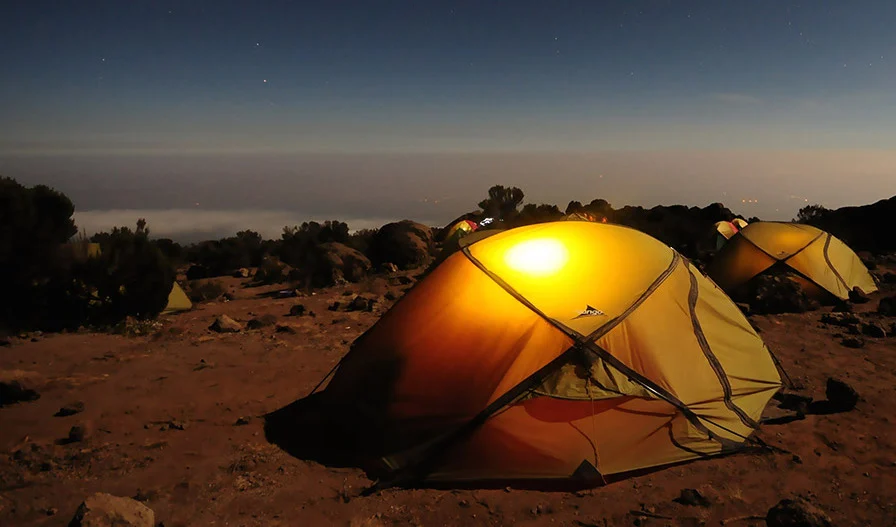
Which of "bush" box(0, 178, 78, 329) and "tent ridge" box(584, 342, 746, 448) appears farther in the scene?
"bush" box(0, 178, 78, 329)

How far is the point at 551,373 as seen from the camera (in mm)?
4742

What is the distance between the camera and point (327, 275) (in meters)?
16.7

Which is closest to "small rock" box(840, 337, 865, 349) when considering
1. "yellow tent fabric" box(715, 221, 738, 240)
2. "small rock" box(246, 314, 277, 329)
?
"small rock" box(246, 314, 277, 329)

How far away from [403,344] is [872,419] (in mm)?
5431

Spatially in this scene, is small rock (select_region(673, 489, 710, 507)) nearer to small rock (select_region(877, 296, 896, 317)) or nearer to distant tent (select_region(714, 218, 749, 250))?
A: small rock (select_region(877, 296, 896, 317))

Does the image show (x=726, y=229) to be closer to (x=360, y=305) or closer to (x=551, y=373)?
(x=360, y=305)

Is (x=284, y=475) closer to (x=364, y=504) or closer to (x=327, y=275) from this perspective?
(x=364, y=504)

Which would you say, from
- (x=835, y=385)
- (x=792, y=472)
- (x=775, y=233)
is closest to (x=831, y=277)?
(x=775, y=233)

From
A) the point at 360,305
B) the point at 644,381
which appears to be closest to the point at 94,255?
the point at 360,305

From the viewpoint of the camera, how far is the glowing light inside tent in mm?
5418

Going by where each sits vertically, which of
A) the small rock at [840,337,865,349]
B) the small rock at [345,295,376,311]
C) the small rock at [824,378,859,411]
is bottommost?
the small rock at [345,295,376,311]

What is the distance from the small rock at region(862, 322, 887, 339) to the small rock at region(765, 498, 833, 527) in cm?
718

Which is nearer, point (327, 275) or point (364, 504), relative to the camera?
point (364, 504)

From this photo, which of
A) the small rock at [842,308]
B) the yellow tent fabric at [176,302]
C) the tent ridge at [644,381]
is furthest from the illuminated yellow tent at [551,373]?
the yellow tent fabric at [176,302]
